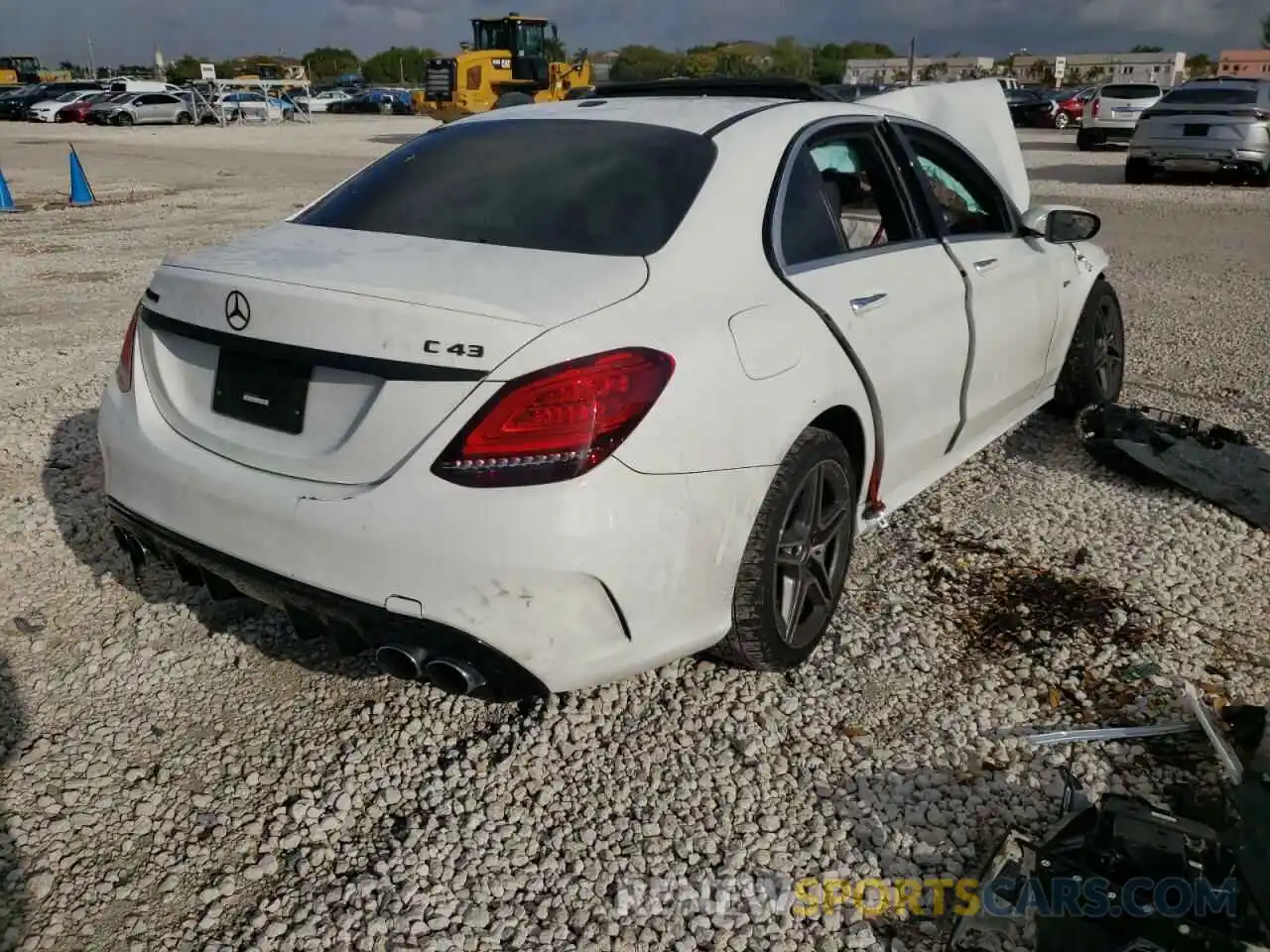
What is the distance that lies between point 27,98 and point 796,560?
166 feet

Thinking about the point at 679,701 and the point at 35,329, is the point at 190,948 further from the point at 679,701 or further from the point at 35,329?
the point at 35,329

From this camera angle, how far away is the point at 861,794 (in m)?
2.60

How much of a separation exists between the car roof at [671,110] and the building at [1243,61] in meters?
94.4

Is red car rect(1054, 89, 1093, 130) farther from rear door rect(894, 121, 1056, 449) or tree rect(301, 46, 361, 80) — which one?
tree rect(301, 46, 361, 80)

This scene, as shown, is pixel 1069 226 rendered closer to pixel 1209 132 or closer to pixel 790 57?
pixel 1209 132

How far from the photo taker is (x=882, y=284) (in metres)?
3.17

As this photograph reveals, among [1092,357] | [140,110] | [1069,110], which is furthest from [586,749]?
[140,110]

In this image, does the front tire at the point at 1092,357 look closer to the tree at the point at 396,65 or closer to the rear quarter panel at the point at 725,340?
the rear quarter panel at the point at 725,340

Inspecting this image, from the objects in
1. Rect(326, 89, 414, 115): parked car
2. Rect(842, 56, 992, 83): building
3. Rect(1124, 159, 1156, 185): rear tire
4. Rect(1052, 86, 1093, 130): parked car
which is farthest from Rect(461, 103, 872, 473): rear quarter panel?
Rect(842, 56, 992, 83): building

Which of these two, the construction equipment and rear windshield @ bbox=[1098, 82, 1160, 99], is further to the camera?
the construction equipment

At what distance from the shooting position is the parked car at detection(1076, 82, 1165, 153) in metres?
23.0

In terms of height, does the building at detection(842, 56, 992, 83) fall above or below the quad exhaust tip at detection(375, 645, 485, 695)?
above

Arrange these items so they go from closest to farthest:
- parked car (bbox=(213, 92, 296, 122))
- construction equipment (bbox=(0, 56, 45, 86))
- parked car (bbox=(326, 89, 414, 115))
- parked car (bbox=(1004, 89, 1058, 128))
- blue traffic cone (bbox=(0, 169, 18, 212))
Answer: blue traffic cone (bbox=(0, 169, 18, 212)), parked car (bbox=(1004, 89, 1058, 128)), parked car (bbox=(213, 92, 296, 122)), parked car (bbox=(326, 89, 414, 115)), construction equipment (bbox=(0, 56, 45, 86))

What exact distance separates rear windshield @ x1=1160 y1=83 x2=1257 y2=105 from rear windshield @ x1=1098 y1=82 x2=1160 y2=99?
758 centimetres
